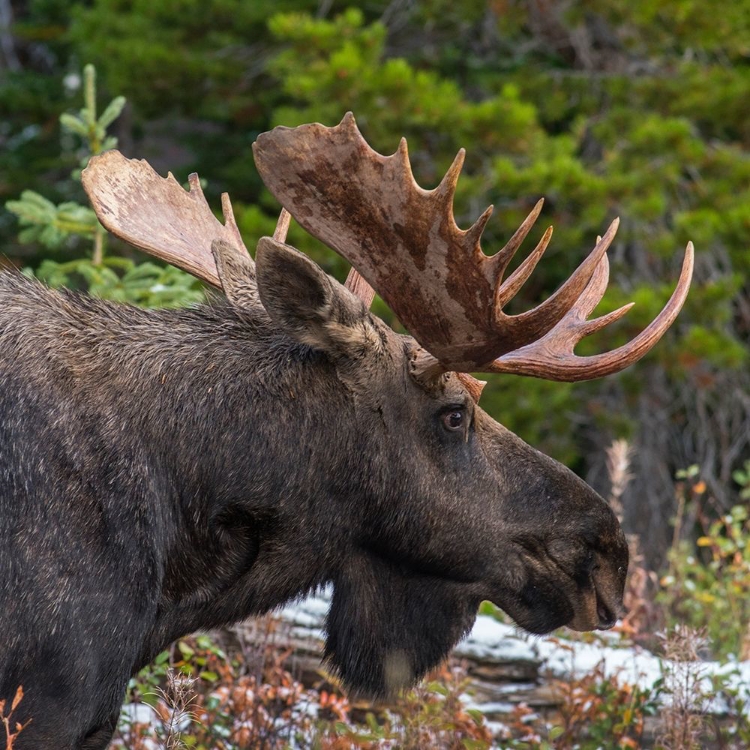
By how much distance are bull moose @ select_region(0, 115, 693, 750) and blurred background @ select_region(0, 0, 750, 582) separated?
3765mm

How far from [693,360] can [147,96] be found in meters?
5.09

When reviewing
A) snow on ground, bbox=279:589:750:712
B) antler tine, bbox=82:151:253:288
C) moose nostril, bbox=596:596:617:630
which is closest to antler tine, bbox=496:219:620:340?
moose nostril, bbox=596:596:617:630

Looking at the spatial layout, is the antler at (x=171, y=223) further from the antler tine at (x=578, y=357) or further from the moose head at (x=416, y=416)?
the antler tine at (x=578, y=357)

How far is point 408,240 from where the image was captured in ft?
11.1

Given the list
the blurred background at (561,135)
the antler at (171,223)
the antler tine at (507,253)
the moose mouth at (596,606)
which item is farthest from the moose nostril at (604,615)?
the blurred background at (561,135)

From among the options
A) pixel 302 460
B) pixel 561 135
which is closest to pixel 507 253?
pixel 302 460

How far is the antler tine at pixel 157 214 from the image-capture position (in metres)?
4.09

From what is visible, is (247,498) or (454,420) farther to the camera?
(454,420)

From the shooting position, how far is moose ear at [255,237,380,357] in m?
3.32

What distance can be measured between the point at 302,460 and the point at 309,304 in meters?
0.44

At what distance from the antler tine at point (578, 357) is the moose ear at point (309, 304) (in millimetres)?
400

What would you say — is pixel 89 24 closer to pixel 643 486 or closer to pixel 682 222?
pixel 682 222

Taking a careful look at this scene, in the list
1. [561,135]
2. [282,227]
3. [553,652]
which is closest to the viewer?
[282,227]

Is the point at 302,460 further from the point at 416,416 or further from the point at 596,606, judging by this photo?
the point at 596,606
